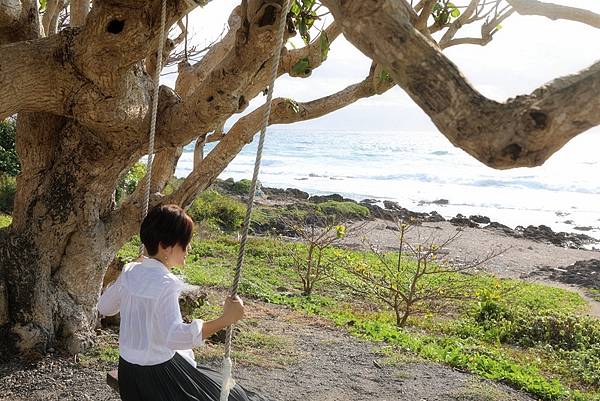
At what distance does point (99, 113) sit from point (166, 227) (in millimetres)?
2005

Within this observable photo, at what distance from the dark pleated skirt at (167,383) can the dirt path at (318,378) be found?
2.21m

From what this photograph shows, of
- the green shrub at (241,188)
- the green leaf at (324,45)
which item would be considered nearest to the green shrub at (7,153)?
the green leaf at (324,45)

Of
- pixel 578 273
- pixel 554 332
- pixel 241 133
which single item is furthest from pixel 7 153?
pixel 578 273

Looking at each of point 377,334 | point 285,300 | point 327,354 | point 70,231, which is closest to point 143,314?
point 70,231

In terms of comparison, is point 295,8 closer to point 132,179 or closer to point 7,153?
point 132,179

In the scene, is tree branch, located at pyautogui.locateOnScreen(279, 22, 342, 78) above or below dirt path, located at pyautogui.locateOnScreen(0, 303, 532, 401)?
above

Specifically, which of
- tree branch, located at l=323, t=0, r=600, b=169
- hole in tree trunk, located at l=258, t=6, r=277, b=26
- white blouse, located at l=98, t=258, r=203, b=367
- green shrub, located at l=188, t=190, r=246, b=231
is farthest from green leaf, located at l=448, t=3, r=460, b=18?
green shrub, located at l=188, t=190, r=246, b=231

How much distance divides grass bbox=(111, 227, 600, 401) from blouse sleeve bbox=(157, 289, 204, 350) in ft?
11.4

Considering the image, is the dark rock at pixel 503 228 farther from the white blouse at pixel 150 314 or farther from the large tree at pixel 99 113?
the white blouse at pixel 150 314

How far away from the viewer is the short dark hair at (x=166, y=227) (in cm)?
279

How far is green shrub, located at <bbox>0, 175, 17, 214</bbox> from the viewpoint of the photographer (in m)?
14.5

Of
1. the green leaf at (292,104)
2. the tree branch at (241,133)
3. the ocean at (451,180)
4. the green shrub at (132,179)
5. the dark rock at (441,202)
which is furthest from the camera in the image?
the dark rock at (441,202)

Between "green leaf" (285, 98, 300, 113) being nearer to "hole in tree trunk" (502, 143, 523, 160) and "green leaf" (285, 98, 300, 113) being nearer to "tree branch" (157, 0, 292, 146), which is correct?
"tree branch" (157, 0, 292, 146)

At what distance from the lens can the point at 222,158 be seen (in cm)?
590
